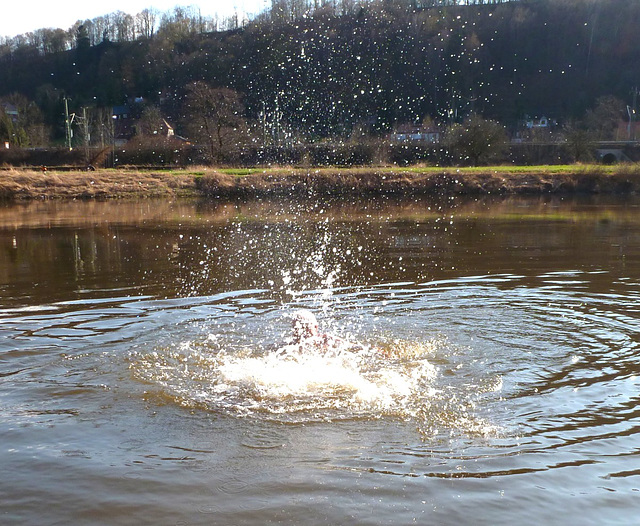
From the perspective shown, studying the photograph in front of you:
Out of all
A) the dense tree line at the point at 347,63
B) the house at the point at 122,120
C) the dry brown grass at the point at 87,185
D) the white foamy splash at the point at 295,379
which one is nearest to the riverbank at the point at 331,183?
the dry brown grass at the point at 87,185

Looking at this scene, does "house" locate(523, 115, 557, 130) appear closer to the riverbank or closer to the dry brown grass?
the riverbank

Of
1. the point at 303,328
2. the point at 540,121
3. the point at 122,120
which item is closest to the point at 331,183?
the point at 303,328

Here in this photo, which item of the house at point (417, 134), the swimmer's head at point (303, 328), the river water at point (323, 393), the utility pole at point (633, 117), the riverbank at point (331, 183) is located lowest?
the river water at point (323, 393)

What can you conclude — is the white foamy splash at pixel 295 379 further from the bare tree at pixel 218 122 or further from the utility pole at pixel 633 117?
the utility pole at pixel 633 117

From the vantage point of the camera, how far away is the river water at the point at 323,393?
18.5ft

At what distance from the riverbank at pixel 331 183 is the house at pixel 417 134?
8.70 m

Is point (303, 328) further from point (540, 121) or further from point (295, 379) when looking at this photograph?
point (540, 121)

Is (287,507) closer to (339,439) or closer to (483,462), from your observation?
(339,439)

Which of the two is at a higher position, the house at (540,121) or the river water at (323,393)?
the house at (540,121)

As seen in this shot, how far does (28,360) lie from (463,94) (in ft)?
317

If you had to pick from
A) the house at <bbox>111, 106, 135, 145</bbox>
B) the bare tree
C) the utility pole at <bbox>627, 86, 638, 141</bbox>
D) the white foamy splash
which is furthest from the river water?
the house at <bbox>111, 106, 135, 145</bbox>

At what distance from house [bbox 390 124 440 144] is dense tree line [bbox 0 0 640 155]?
6.94ft

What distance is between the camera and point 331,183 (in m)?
46.9

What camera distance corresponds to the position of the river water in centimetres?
564
